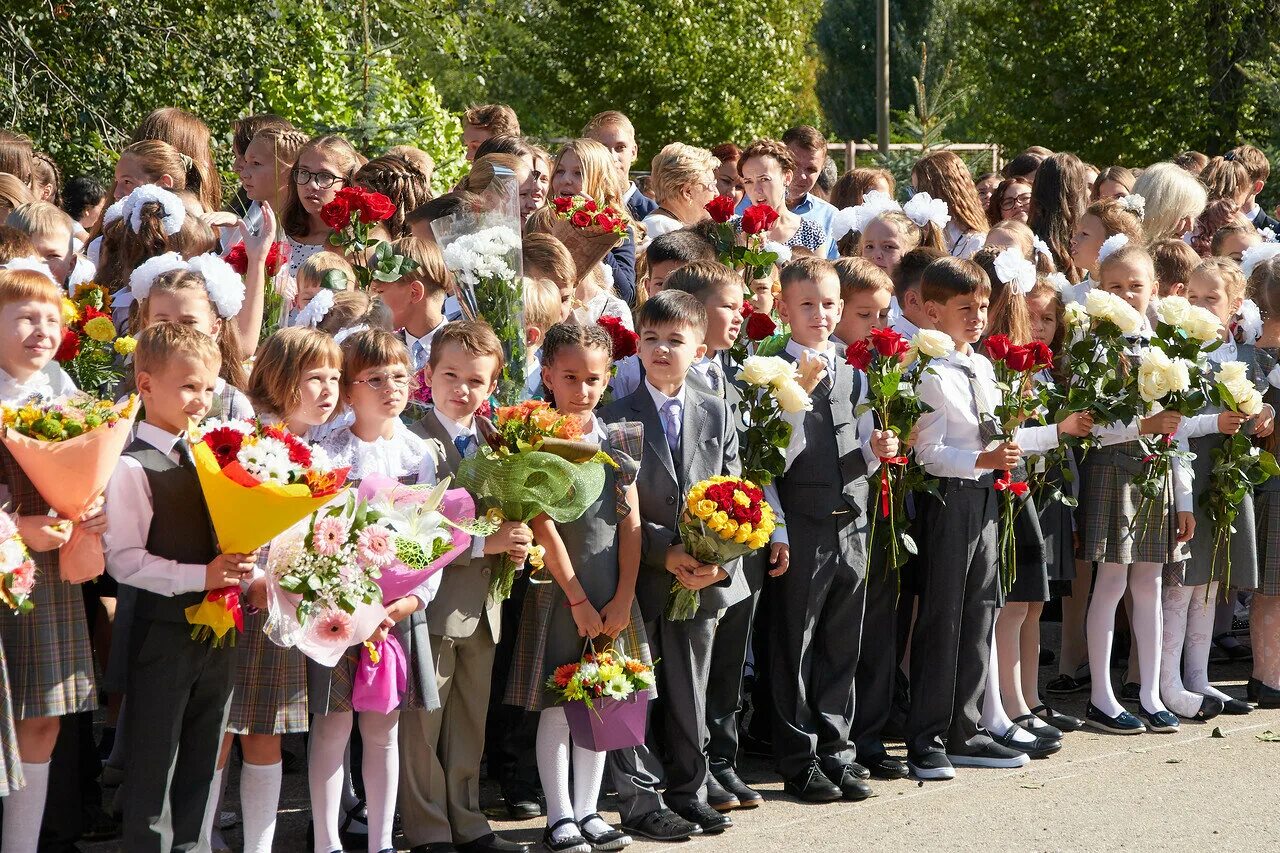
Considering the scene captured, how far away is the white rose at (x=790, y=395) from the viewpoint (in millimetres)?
5402

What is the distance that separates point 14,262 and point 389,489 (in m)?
1.70

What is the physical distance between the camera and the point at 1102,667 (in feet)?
22.0

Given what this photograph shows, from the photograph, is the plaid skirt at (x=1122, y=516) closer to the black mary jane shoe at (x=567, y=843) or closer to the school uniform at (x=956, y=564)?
the school uniform at (x=956, y=564)

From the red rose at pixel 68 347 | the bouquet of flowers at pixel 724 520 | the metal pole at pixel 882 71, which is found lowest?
the bouquet of flowers at pixel 724 520

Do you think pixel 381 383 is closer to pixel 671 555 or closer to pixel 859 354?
pixel 671 555

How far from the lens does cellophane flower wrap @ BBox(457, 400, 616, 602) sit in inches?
190

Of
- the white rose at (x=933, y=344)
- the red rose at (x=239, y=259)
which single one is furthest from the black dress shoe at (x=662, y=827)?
the red rose at (x=239, y=259)

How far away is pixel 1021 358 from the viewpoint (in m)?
5.72

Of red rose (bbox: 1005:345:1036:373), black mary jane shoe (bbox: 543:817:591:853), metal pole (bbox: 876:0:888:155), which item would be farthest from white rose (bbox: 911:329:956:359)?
metal pole (bbox: 876:0:888:155)

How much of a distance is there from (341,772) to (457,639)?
0.56 meters

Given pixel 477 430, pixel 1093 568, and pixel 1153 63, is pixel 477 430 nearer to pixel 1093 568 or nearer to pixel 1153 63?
pixel 1093 568

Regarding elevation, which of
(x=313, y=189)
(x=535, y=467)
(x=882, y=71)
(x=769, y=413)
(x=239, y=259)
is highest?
(x=882, y=71)

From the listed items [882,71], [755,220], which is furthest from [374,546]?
[882,71]

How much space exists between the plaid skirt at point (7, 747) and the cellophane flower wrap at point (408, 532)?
3.50 feet
